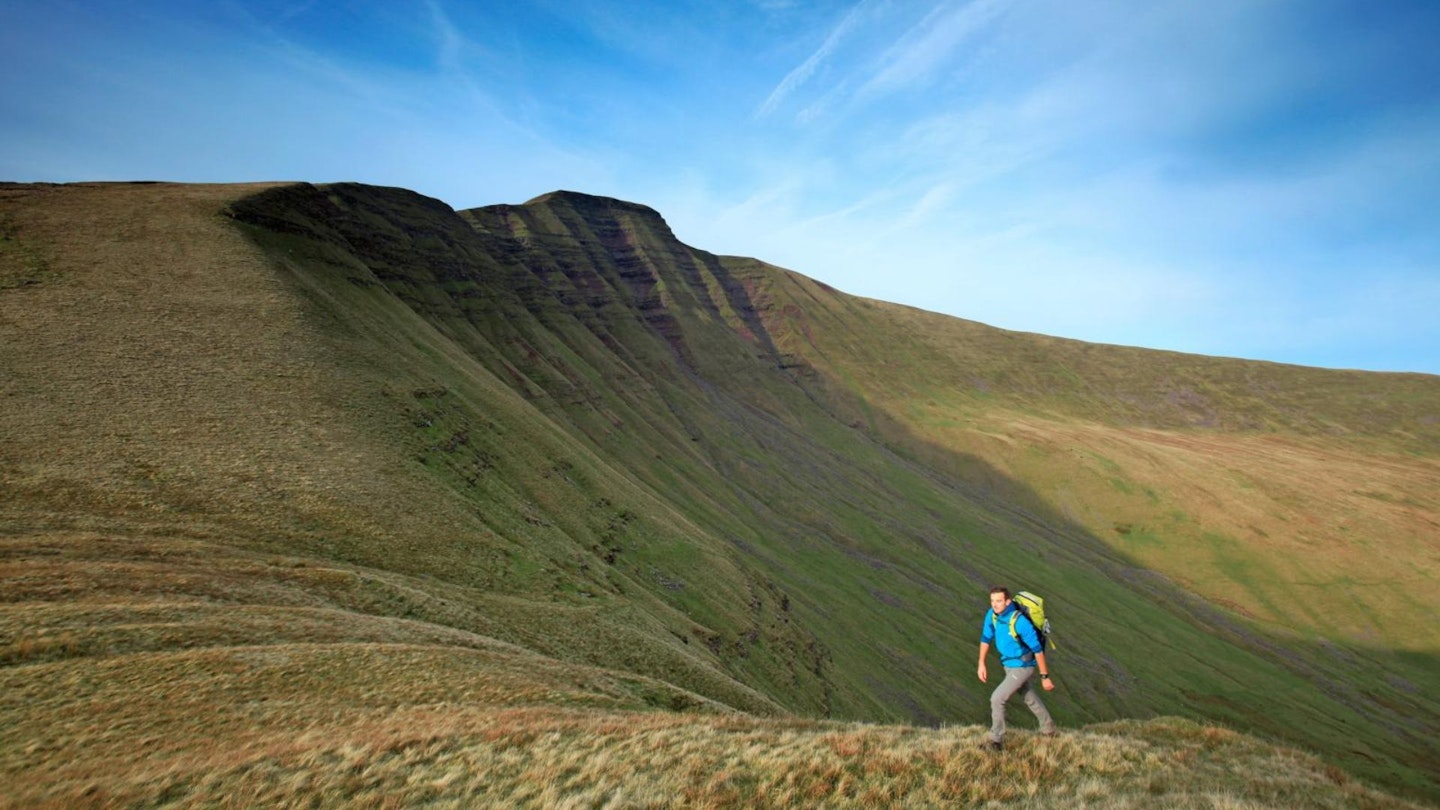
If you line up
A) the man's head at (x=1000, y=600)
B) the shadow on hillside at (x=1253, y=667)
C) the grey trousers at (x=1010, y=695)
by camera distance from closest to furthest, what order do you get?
1. the grey trousers at (x=1010, y=695)
2. the man's head at (x=1000, y=600)
3. the shadow on hillside at (x=1253, y=667)

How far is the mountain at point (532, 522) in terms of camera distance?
20797mm

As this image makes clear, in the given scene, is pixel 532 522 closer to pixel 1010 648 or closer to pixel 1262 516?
pixel 1010 648

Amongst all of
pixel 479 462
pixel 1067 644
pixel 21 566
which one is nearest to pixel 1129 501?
pixel 1067 644

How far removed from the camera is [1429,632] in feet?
358

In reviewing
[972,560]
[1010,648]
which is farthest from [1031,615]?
[972,560]

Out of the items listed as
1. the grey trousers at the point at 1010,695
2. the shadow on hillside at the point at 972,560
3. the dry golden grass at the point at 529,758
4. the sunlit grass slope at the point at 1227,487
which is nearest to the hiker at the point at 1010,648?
the grey trousers at the point at 1010,695

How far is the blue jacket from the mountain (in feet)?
39.5

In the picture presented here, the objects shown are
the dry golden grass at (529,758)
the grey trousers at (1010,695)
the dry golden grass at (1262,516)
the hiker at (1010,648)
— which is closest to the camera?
the dry golden grass at (529,758)

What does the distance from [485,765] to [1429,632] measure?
158625 mm

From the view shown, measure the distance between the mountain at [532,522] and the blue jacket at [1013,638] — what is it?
12.0 metres

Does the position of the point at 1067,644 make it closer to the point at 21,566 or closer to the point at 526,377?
the point at 526,377

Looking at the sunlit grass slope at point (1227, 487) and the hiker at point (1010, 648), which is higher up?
the hiker at point (1010, 648)

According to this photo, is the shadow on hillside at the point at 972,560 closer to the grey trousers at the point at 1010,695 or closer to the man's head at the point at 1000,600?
the grey trousers at the point at 1010,695

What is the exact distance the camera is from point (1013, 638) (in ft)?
43.3
